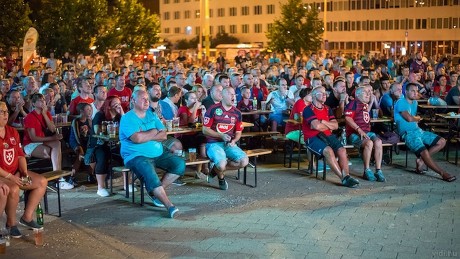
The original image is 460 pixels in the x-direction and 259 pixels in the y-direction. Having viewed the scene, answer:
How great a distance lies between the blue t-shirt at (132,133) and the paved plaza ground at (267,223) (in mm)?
714

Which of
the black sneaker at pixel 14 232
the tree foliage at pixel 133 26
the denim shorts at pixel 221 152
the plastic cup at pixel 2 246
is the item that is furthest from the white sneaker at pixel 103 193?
the tree foliage at pixel 133 26

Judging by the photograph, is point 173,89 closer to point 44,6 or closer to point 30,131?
point 30,131

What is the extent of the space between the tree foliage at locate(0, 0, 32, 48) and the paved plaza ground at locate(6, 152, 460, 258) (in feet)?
65.9

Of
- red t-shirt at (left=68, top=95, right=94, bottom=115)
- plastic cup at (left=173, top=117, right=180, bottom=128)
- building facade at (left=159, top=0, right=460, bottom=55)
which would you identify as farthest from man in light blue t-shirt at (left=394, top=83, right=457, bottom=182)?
building facade at (left=159, top=0, right=460, bottom=55)

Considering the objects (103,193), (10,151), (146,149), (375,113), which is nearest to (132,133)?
(146,149)

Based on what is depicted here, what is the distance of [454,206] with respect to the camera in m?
9.03

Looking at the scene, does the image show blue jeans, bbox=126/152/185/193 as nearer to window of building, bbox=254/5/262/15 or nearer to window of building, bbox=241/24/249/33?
window of building, bbox=254/5/262/15

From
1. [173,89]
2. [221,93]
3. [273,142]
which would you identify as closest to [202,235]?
[221,93]

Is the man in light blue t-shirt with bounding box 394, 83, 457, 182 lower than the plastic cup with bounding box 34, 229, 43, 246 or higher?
higher

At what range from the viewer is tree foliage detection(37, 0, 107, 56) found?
31578 mm

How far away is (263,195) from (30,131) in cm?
348

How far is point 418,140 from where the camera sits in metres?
11.2

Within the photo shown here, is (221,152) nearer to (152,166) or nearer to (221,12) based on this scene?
(152,166)

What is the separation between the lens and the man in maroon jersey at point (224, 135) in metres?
10.1
